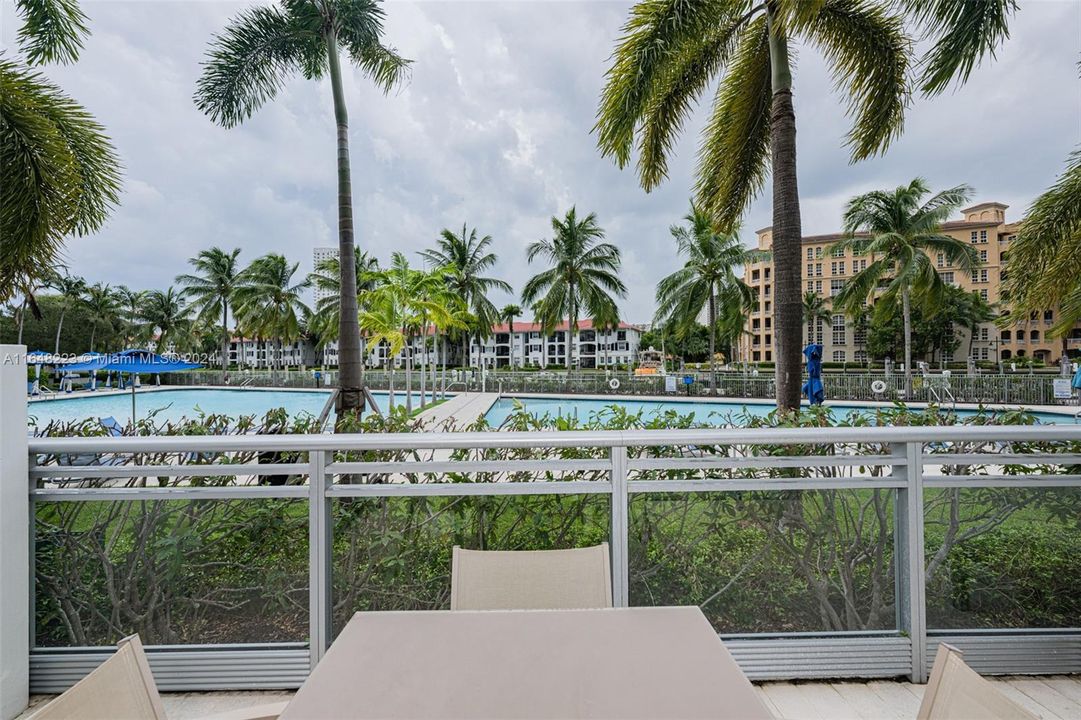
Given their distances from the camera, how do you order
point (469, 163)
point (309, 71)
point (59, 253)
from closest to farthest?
1. point (59, 253)
2. point (309, 71)
3. point (469, 163)

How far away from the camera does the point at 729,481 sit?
259 cm

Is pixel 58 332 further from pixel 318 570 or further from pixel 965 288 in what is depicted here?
pixel 965 288

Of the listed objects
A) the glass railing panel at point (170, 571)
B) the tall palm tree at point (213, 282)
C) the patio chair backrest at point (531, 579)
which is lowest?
the glass railing panel at point (170, 571)

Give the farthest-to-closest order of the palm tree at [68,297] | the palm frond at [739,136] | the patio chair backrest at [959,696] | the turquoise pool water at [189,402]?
the palm tree at [68,297] < the turquoise pool water at [189,402] < the palm frond at [739,136] < the patio chair backrest at [959,696]

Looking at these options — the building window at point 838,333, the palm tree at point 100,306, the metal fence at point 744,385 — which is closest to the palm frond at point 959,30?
the metal fence at point 744,385

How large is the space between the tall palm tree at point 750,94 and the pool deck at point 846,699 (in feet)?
10.8

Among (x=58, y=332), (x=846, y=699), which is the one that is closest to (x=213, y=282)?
(x=58, y=332)

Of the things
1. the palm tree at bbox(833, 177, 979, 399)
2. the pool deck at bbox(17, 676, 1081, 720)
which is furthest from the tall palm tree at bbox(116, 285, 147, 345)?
the pool deck at bbox(17, 676, 1081, 720)

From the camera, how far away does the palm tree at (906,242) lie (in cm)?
2447

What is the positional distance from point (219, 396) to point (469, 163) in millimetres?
25499

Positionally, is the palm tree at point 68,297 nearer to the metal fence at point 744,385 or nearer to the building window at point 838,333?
the metal fence at point 744,385

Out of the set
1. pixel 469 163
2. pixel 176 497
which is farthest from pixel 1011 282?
pixel 469 163

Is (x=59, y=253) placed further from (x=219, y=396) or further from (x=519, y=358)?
(x=519, y=358)

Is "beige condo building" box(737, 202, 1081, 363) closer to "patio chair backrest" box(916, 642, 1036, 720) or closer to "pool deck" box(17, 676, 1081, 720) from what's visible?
"pool deck" box(17, 676, 1081, 720)
